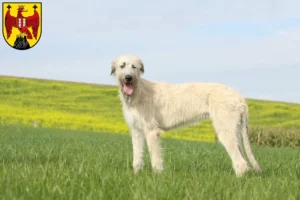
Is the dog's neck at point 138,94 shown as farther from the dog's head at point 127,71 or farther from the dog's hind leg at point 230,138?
the dog's hind leg at point 230,138

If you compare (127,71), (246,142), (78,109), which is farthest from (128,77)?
(78,109)

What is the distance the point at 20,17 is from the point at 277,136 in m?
17.3

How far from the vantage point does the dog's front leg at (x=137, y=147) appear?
8.78 m

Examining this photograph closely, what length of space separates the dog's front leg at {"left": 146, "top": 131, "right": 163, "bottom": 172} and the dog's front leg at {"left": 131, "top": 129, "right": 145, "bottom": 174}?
10.6 inches

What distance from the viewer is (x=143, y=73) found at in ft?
29.0

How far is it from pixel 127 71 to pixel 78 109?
125ft

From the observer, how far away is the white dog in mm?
8570

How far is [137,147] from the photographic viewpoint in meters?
8.91

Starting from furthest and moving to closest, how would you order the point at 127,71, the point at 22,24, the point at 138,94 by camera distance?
1. the point at 22,24
2. the point at 138,94
3. the point at 127,71

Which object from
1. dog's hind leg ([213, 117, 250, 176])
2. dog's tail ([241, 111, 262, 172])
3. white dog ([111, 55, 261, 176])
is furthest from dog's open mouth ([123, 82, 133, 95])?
dog's tail ([241, 111, 262, 172])

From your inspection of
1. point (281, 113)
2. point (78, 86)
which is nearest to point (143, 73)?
point (281, 113)

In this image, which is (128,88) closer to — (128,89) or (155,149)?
(128,89)

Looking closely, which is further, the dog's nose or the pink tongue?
the pink tongue

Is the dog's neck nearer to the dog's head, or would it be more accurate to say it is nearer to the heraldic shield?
the dog's head
